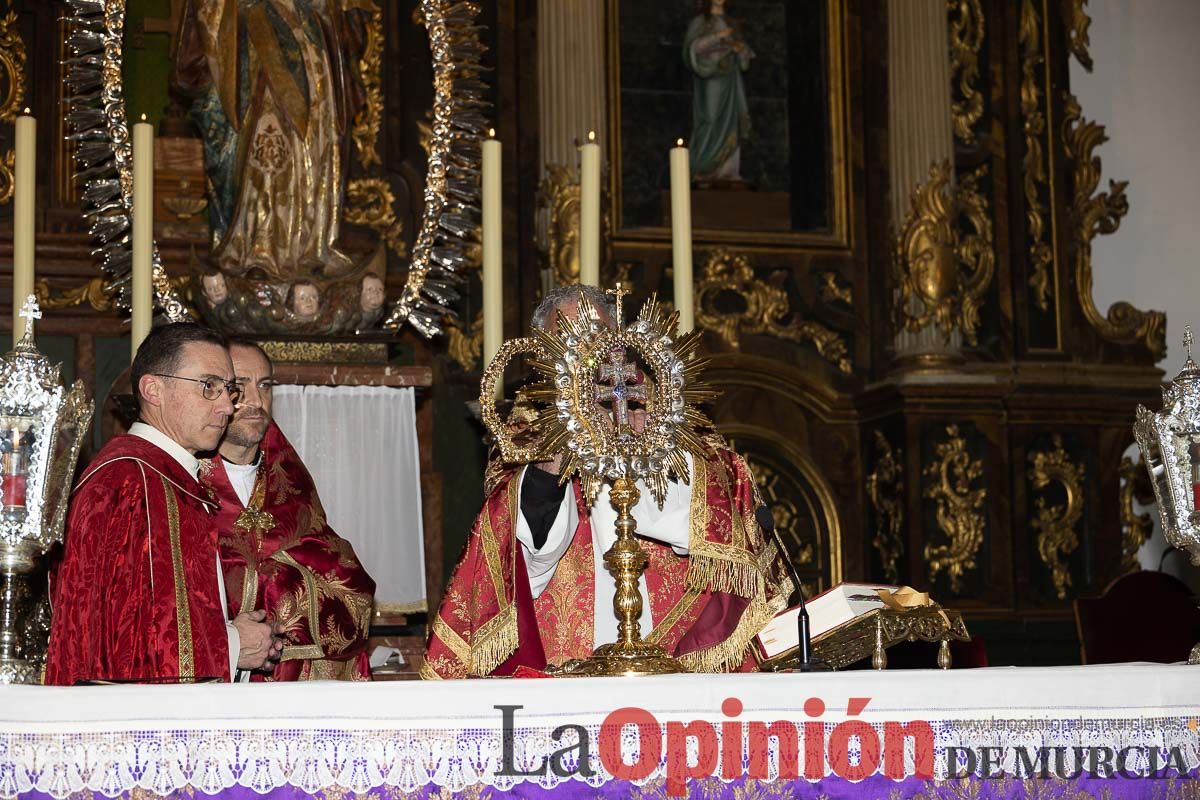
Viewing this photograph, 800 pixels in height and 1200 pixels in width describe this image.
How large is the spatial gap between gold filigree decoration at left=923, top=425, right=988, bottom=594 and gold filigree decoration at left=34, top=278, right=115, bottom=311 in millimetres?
3525

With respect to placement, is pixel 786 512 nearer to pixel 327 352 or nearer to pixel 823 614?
pixel 327 352

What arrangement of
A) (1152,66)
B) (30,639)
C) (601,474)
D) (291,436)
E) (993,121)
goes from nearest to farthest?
(601,474)
(30,639)
(291,436)
(993,121)
(1152,66)

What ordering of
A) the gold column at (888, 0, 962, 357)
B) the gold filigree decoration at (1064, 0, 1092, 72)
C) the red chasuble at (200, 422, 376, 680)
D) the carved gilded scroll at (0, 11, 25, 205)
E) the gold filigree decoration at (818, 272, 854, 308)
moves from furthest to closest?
the gold filigree decoration at (1064, 0, 1092, 72) → the gold filigree decoration at (818, 272, 854, 308) → the gold column at (888, 0, 962, 357) → the carved gilded scroll at (0, 11, 25, 205) → the red chasuble at (200, 422, 376, 680)

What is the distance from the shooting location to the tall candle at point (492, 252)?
4.39 metres

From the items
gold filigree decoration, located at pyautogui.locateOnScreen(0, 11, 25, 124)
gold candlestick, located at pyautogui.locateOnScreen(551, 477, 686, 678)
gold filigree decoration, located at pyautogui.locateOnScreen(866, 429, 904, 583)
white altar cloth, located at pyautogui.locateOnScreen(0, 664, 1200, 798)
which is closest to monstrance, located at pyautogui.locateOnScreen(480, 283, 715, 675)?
gold candlestick, located at pyautogui.locateOnScreen(551, 477, 686, 678)

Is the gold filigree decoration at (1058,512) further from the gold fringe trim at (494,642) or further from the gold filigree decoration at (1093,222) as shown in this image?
the gold fringe trim at (494,642)

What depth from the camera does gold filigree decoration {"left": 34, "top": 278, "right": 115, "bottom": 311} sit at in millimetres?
6688

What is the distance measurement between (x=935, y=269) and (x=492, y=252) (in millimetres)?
3191

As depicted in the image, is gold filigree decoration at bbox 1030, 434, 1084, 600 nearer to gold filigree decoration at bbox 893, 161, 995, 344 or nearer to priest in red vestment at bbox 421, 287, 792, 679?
gold filigree decoration at bbox 893, 161, 995, 344

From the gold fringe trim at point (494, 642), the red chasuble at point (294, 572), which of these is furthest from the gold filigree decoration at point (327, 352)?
the gold fringe trim at point (494, 642)

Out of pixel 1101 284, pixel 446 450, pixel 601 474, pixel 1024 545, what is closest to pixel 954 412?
pixel 1024 545

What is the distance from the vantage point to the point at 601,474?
140 inches

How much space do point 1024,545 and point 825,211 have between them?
5.77ft

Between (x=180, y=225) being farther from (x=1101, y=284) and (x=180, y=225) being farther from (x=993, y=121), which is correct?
(x=1101, y=284)
